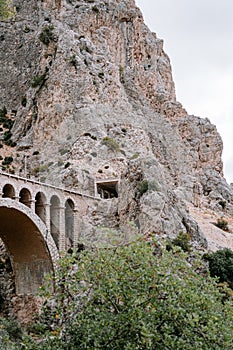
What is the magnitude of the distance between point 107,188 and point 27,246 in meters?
11.2

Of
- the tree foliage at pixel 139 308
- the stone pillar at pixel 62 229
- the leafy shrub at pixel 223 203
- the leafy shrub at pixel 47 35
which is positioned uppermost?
the leafy shrub at pixel 47 35

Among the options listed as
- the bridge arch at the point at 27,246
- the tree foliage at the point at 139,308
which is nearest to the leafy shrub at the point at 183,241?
the bridge arch at the point at 27,246

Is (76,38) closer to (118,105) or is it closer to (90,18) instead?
(90,18)

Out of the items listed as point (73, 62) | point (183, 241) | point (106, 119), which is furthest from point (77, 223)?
point (73, 62)

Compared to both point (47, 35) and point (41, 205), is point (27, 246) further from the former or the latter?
point (47, 35)

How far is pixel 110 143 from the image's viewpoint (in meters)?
48.2

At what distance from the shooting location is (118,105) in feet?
186

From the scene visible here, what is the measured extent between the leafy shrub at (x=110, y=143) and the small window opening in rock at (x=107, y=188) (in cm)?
466

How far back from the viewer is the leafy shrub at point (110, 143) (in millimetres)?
47878

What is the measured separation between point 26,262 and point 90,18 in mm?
37801

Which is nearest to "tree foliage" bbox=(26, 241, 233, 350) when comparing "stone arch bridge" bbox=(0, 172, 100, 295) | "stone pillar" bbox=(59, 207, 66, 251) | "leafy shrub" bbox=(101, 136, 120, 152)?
"stone arch bridge" bbox=(0, 172, 100, 295)

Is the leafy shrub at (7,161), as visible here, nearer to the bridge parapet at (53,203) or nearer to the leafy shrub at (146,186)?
the bridge parapet at (53,203)

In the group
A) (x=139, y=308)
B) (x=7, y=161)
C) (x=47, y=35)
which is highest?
(x=47, y=35)

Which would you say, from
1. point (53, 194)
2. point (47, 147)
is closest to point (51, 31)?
point (47, 147)
